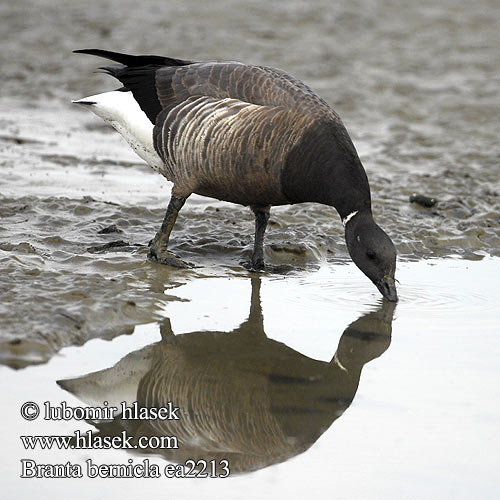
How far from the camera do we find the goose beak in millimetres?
7008

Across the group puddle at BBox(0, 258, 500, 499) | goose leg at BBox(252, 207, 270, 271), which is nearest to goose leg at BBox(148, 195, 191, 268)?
puddle at BBox(0, 258, 500, 499)

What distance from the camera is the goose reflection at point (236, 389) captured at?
486cm

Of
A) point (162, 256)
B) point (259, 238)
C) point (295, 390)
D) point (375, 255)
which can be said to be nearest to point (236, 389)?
point (295, 390)

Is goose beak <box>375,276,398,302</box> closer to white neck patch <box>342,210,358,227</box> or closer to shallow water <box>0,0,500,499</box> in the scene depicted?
shallow water <box>0,0,500,499</box>

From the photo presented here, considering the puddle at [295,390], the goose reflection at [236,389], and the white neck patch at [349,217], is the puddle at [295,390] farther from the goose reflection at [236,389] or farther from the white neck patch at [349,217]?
the white neck patch at [349,217]

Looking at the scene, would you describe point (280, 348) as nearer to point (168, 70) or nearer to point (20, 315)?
point (20, 315)

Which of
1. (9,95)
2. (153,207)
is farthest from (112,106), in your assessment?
(9,95)

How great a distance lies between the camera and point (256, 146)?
7.12 metres

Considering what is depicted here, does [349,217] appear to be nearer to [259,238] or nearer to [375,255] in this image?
[375,255]

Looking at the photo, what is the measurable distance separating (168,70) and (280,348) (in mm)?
2759

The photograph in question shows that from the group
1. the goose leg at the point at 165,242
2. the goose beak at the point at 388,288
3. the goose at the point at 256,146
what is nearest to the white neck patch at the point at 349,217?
the goose at the point at 256,146

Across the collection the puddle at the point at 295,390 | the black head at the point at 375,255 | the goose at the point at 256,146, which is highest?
the goose at the point at 256,146

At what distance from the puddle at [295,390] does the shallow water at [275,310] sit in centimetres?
1

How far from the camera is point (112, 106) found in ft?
26.3
